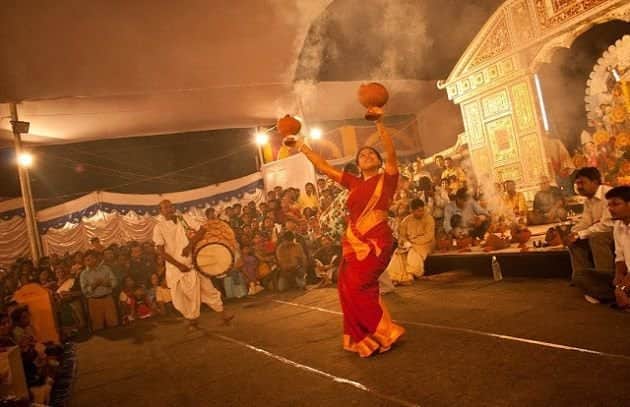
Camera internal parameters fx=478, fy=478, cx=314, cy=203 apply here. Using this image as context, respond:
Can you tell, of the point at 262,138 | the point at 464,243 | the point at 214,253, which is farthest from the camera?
the point at 262,138

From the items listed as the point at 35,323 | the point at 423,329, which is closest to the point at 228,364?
the point at 423,329

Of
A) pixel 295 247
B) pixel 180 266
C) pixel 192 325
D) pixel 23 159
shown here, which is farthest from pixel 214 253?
pixel 23 159

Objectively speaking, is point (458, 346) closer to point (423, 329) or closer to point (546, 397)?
point (423, 329)

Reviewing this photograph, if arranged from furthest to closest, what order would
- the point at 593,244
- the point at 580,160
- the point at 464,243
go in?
the point at 580,160 < the point at 464,243 < the point at 593,244

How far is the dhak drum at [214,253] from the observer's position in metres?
6.57

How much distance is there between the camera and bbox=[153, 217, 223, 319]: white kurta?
639 centimetres

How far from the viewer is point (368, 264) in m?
4.18

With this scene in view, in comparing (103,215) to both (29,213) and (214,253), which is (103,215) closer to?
(29,213)

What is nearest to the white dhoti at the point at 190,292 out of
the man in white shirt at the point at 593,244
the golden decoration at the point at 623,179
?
the man in white shirt at the point at 593,244

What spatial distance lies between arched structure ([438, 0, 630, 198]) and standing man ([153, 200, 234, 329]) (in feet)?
22.6

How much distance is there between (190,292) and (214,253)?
61cm

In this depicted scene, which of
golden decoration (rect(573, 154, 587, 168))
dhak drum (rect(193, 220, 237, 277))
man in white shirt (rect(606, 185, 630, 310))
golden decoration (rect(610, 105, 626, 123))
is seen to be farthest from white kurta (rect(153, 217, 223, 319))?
golden decoration (rect(610, 105, 626, 123))

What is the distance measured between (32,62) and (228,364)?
533cm

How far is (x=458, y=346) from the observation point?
385 centimetres
